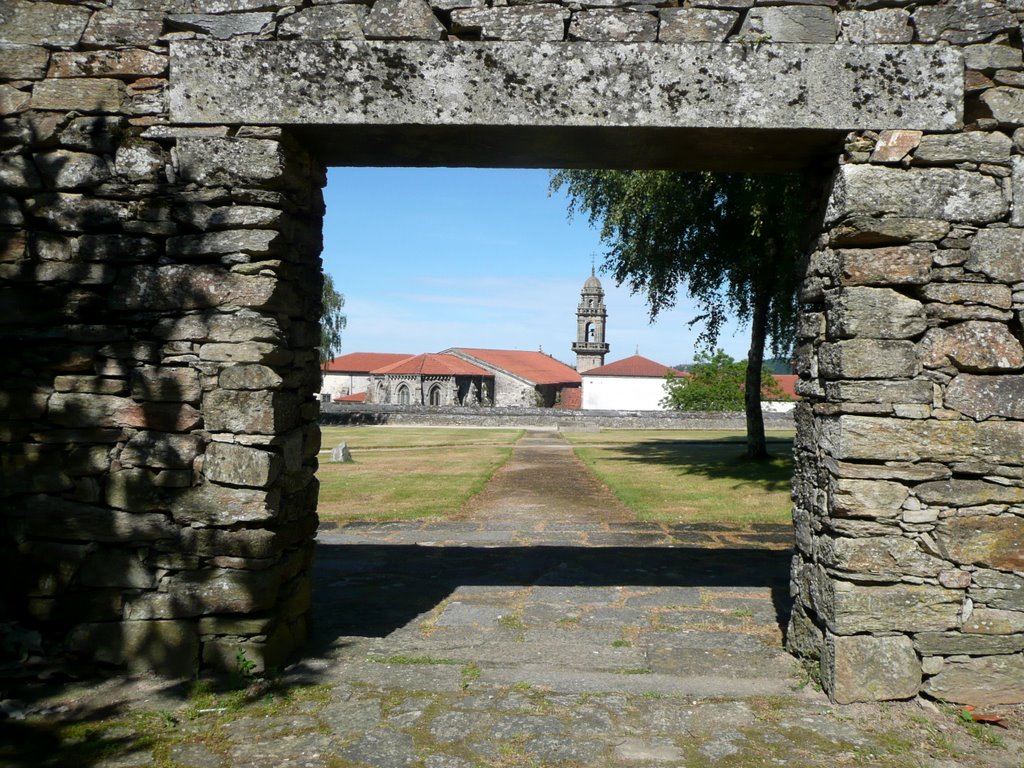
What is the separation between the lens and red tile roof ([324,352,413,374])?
234 feet

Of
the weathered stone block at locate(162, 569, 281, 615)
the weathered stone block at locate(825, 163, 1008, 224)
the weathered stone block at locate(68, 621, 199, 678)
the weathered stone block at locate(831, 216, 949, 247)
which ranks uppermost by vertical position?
the weathered stone block at locate(825, 163, 1008, 224)

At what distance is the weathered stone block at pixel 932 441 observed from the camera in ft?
12.8

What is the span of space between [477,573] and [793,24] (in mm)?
4717

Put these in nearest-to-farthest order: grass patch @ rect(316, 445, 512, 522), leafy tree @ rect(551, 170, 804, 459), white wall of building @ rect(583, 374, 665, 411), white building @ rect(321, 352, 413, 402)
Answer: grass patch @ rect(316, 445, 512, 522), leafy tree @ rect(551, 170, 804, 459), white wall of building @ rect(583, 374, 665, 411), white building @ rect(321, 352, 413, 402)

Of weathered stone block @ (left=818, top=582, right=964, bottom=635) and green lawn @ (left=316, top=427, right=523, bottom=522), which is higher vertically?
weathered stone block @ (left=818, top=582, right=964, bottom=635)

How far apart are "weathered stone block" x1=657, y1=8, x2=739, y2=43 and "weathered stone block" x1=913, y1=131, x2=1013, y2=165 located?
118 cm

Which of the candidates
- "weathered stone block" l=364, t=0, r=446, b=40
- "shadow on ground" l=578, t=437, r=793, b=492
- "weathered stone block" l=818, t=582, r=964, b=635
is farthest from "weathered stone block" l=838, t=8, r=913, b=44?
"shadow on ground" l=578, t=437, r=793, b=492

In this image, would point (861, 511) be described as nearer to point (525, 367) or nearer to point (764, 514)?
point (764, 514)

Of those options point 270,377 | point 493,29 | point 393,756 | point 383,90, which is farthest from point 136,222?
point 393,756

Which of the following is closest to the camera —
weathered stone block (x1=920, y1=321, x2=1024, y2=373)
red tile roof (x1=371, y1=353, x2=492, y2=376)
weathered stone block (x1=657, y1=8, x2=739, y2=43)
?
weathered stone block (x1=920, y1=321, x2=1024, y2=373)

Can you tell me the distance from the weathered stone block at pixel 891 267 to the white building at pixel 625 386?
2440 inches

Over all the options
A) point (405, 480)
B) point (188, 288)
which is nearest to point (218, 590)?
point (188, 288)

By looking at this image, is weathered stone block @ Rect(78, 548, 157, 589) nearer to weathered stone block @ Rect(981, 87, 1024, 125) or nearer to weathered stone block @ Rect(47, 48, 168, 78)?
weathered stone block @ Rect(47, 48, 168, 78)

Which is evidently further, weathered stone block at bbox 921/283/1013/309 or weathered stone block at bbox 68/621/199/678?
weathered stone block at bbox 68/621/199/678
